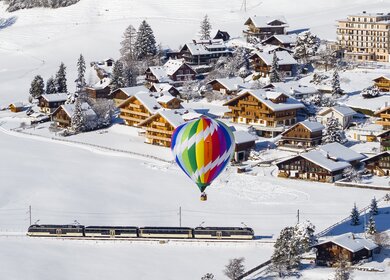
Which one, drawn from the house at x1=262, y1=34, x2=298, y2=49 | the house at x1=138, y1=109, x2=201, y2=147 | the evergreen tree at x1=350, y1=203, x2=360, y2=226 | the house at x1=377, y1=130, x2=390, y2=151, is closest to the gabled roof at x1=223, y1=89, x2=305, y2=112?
the house at x1=138, y1=109, x2=201, y2=147

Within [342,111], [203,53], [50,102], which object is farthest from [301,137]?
[203,53]

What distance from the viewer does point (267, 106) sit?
87750 millimetres

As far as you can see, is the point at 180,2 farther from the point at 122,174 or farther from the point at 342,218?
the point at 342,218

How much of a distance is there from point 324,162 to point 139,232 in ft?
56.9

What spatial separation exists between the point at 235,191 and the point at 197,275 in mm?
16031

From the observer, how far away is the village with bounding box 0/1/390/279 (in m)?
73.8

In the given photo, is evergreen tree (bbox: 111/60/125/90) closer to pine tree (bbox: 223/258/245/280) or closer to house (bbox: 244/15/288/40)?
house (bbox: 244/15/288/40)

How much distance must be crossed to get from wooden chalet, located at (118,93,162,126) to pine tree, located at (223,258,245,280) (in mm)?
36080

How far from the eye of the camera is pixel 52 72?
12050 centimetres

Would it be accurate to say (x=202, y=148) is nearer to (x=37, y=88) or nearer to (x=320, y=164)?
(x=320, y=164)

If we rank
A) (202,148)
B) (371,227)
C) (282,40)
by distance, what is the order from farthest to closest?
(282,40)
(371,227)
(202,148)

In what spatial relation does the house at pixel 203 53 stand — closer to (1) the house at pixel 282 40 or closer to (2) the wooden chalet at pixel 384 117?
(1) the house at pixel 282 40

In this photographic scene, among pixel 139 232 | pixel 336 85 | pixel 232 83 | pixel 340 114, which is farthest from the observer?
pixel 232 83

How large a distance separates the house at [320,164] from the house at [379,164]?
55.0 inches
